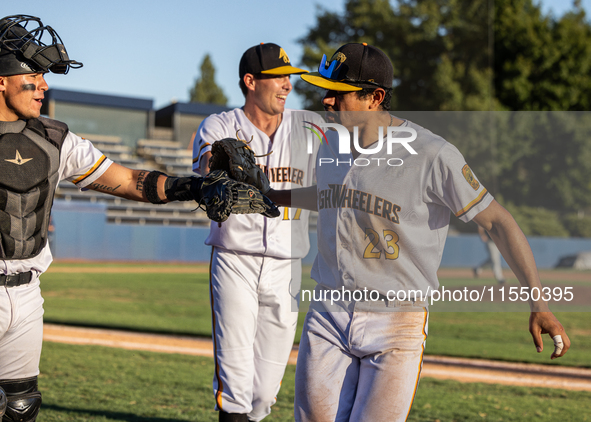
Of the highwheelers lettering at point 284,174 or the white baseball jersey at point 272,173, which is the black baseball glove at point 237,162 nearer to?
the white baseball jersey at point 272,173

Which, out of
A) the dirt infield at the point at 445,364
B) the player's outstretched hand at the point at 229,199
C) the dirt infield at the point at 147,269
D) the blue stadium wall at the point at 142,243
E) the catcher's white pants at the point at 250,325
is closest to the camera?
the player's outstretched hand at the point at 229,199

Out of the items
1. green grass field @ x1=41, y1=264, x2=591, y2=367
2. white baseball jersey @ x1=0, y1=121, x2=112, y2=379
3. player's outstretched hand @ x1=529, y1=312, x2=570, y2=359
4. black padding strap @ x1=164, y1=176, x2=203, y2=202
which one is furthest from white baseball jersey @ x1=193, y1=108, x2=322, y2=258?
green grass field @ x1=41, y1=264, x2=591, y2=367

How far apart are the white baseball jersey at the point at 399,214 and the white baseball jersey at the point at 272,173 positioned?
1176 mm

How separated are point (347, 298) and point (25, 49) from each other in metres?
1.98

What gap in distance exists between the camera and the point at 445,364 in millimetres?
8227

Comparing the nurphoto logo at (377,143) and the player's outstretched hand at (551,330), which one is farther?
the nurphoto logo at (377,143)

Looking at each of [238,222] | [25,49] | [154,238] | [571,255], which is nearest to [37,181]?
[25,49]

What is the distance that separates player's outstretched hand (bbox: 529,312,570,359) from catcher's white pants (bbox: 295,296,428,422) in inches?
18.0

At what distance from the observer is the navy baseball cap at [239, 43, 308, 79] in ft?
13.9

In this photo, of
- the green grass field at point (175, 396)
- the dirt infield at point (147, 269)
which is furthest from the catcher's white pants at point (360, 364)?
the dirt infield at point (147, 269)

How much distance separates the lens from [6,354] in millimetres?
3109

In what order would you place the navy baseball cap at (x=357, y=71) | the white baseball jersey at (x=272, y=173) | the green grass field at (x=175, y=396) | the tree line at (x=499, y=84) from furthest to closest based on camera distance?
the tree line at (x=499, y=84) < the green grass field at (x=175, y=396) < the white baseball jersey at (x=272, y=173) < the navy baseball cap at (x=357, y=71)

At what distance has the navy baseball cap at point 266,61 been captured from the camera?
425 centimetres

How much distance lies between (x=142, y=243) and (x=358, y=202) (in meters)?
26.5
